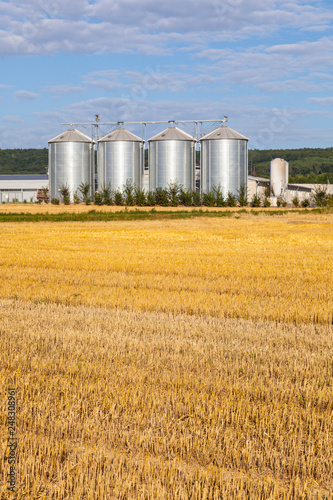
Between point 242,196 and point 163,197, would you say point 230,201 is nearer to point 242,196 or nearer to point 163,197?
point 242,196

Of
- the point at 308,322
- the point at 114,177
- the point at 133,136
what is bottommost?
the point at 308,322

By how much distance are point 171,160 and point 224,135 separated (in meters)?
8.74

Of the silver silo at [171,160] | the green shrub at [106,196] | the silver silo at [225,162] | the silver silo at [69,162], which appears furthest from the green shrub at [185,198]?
the silver silo at [69,162]

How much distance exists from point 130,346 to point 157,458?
11.1 ft

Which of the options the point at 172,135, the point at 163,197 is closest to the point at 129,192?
the point at 163,197

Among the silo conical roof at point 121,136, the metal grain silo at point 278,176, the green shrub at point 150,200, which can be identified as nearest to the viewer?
the green shrub at point 150,200

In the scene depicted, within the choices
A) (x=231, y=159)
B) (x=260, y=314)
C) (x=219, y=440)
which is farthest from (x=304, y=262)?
(x=231, y=159)

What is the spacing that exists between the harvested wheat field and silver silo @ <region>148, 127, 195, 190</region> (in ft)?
211

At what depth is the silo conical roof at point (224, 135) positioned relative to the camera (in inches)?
3054

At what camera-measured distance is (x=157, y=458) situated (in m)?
4.39

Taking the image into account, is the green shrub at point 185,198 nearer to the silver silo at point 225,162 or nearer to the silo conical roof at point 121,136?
the silver silo at point 225,162

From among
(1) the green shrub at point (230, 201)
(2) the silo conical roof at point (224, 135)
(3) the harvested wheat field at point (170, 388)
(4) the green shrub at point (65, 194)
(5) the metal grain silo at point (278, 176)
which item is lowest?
(3) the harvested wheat field at point (170, 388)

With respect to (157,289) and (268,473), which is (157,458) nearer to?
(268,473)

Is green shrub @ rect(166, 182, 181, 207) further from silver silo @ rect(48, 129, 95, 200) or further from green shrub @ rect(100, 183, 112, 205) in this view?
silver silo @ rect(48, 129, 95, 200)
